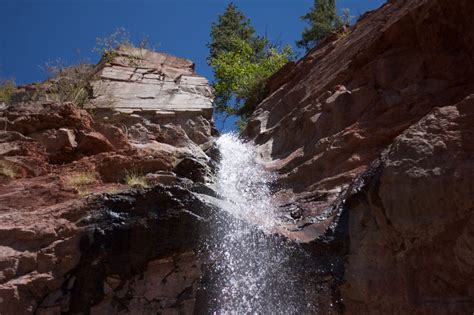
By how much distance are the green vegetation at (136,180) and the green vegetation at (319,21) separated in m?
19.0

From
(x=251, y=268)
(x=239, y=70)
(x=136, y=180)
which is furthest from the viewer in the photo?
(x=239, y=70)

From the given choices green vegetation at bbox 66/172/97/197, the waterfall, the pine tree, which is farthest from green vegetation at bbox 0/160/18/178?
the pine tree

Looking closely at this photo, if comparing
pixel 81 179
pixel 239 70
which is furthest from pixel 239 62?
pixel 81 179

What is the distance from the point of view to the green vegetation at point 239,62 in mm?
20688

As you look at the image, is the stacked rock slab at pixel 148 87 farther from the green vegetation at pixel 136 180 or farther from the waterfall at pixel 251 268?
the waterfall at pixel 251 268

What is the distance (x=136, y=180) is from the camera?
905 centimetres

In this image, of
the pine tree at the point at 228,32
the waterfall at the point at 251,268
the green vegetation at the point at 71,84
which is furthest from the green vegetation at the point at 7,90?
the pine tree at the point at 228,32

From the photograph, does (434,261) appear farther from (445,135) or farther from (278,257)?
(278,257)

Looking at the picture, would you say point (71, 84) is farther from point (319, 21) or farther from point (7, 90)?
point (319, 21)

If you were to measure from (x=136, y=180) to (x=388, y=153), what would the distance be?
13.7ft

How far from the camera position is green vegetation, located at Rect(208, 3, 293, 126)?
2069 cm

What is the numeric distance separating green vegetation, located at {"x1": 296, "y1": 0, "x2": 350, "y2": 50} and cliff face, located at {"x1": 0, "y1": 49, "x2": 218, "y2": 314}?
678 inches

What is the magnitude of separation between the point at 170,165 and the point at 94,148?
1.66 metres

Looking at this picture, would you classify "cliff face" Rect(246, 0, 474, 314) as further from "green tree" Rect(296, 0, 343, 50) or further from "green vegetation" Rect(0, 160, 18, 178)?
"green tree" Rect(296, 0, 343, 50)
